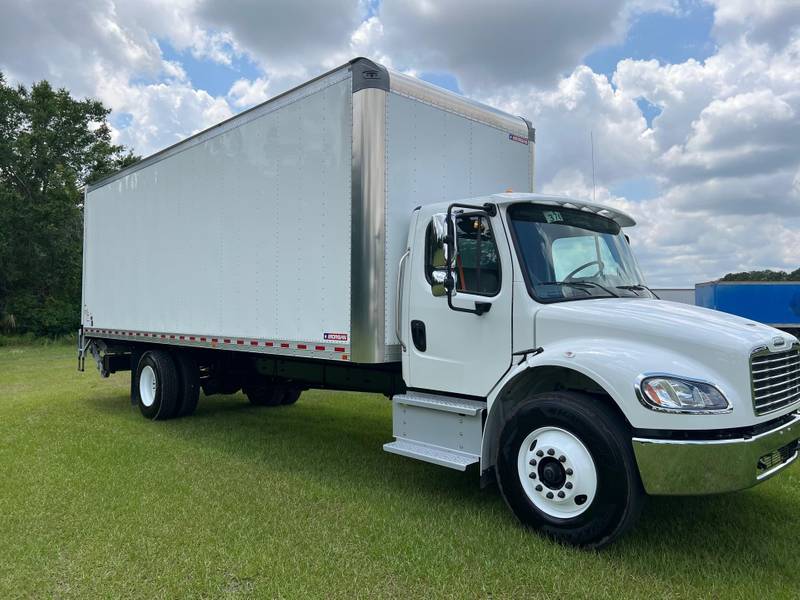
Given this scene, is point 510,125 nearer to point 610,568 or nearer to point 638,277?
point 638,277

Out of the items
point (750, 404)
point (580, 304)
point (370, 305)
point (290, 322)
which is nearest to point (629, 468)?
point (750, 404)

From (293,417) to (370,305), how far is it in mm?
4597

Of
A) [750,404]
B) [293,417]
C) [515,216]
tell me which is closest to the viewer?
[750,404]

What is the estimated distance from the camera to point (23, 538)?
4.46 metres

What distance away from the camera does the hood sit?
3.92 m

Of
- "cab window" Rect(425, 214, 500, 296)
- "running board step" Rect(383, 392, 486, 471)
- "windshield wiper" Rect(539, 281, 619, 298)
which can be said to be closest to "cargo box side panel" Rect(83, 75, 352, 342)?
"running board step" Rect(383, 392, 486, 471)

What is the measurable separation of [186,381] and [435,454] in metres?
5.27

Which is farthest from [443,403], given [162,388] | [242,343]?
[162,388]

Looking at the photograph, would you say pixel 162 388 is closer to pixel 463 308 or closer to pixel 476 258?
pixel 463 308

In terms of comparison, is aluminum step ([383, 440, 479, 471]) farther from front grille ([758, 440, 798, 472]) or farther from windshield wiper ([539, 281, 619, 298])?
front grille ([758, 440, 798, 472])

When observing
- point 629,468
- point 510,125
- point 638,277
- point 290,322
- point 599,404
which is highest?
point 510,125

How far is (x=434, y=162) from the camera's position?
585 centimetres

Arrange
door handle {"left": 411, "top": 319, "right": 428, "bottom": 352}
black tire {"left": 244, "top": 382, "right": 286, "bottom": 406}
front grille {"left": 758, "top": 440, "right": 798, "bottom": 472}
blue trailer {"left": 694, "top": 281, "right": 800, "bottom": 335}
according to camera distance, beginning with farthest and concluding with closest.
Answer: blue trailer {"left": 694, "top": 281, "right": 800, "bottom": 335} < black tire {"left": 244, "top": 382, "right": 286, "bottom": 406} < door handle {"left": 411, "top": 319, "right": 428, "bottom": 352} < front grille {"left": 758, "top": 440, "right": 798, "bottom": 472}

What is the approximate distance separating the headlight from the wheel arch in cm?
59
